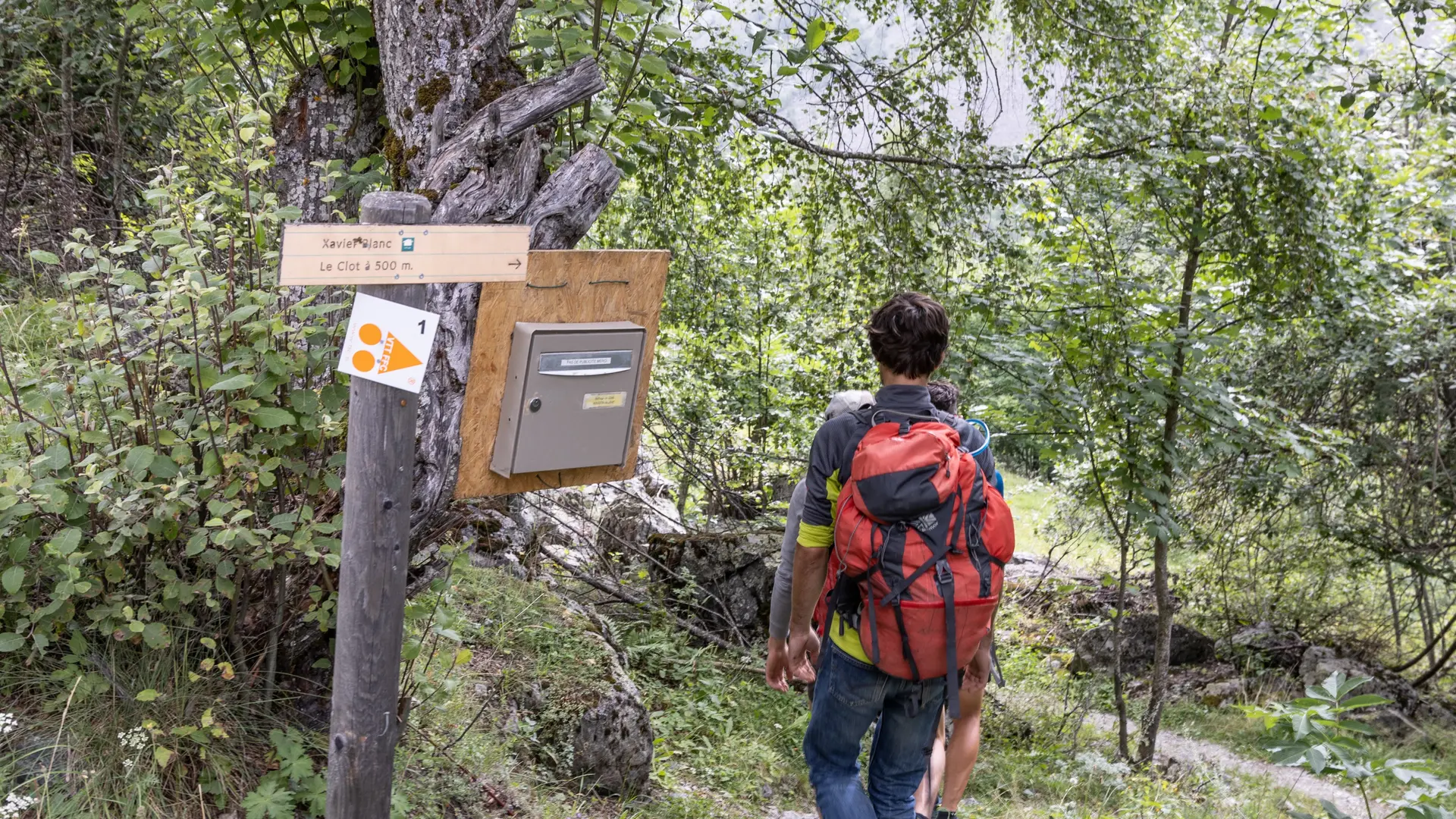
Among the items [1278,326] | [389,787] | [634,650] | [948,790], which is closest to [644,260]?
[389,787]

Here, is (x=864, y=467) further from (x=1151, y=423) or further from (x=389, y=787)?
(x=1151, y=423)

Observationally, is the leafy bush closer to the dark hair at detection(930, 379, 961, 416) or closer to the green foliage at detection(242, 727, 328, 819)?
the green foliage at detection(242, 727, 328, 819)

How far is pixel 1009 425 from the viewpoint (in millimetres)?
6828

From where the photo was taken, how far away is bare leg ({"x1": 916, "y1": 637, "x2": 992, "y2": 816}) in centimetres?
316

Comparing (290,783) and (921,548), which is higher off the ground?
(921,548)

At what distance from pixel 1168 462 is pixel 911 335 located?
4.34 metres

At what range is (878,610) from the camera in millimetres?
2838

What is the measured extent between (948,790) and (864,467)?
1389 mm

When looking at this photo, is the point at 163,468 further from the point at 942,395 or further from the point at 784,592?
the point at 942,395

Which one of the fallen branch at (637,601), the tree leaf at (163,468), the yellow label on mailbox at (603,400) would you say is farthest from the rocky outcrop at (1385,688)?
the tree leaf at (163,468)

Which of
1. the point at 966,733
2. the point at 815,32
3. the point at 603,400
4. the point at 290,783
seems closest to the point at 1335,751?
the point at 966,733

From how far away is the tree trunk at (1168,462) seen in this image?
249 inches

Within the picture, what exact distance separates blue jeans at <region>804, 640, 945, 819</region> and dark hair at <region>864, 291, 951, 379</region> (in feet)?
2.87

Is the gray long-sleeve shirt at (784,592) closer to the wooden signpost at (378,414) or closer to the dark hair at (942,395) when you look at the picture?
the dark hair at (942,395)
